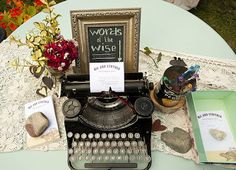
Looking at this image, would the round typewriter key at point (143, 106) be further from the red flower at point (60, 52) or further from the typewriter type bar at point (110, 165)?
the red flower at point (60, 52)

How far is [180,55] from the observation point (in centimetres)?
182

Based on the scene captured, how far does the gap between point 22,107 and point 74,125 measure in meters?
0.41

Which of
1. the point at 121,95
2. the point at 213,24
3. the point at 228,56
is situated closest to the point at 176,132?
the point at 121,95

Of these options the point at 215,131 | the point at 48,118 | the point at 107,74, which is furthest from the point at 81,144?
the point at 215,131

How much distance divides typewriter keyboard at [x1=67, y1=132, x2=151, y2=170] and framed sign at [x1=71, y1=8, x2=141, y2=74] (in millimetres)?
346

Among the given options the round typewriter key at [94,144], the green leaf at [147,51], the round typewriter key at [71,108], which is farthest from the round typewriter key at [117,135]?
the green leaf at [147,51]

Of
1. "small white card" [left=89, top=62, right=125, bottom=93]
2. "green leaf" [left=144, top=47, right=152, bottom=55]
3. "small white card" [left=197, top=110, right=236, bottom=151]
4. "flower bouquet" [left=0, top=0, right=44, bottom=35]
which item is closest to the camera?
"small white card" [left=89, top=62, right=125, bottom=93]

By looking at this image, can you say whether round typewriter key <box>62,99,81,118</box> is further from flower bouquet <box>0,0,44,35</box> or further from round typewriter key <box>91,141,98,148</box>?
flower bouquet <box>0,0,44,35</box>

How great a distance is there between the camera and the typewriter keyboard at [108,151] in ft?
4.64

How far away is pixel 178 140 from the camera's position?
149 cm

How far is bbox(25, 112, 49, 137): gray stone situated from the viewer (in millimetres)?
1484

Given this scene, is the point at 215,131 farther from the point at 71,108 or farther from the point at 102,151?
the point at 71,108

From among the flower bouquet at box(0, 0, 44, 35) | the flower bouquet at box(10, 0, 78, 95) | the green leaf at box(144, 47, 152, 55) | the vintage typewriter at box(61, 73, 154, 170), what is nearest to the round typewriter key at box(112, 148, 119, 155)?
the vintage typewriter at box(61, 73, 154, 170)

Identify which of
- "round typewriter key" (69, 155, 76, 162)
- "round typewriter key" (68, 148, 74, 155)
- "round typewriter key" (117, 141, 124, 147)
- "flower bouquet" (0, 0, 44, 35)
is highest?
"flower bouquet" (0, 0, 44, 35)
